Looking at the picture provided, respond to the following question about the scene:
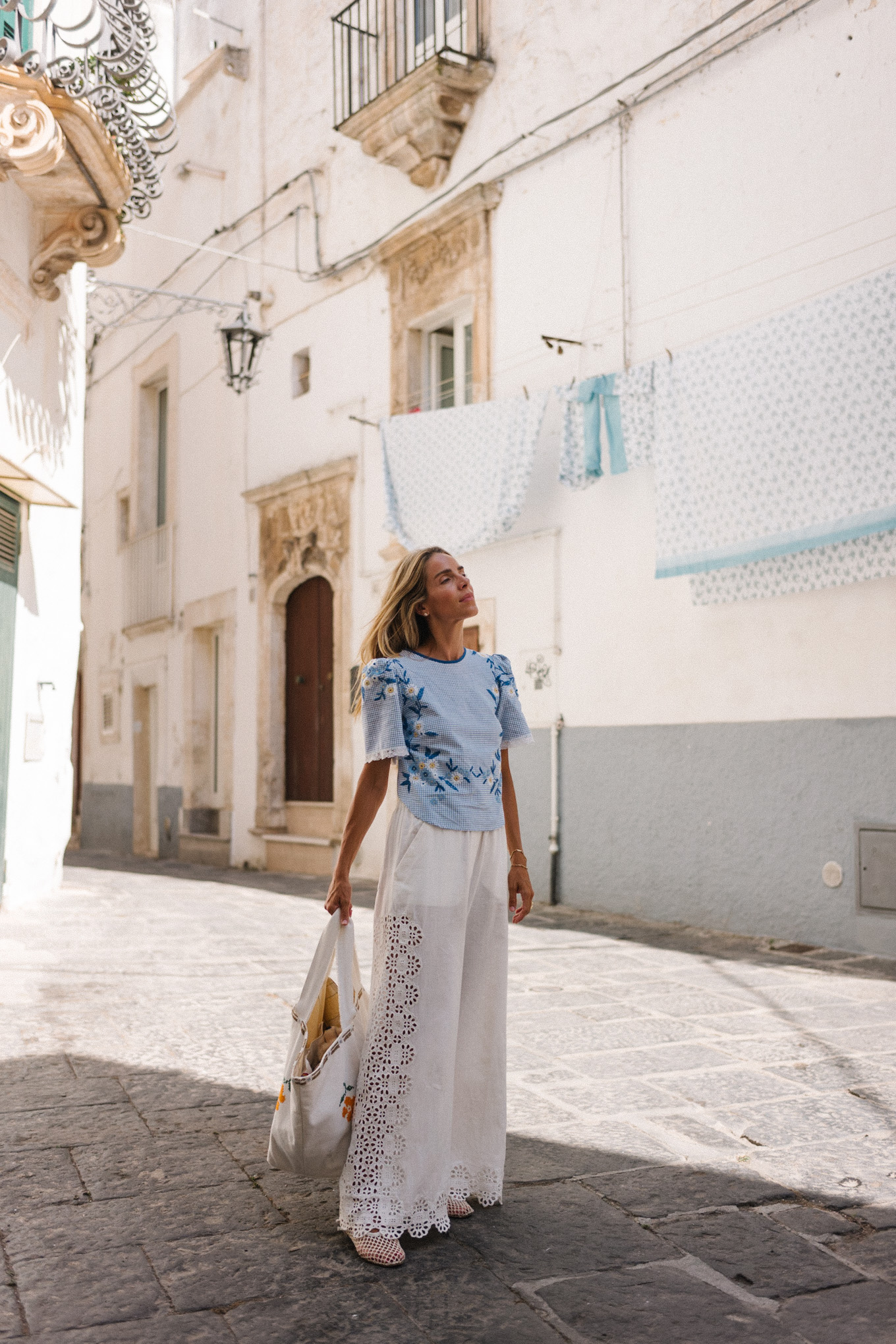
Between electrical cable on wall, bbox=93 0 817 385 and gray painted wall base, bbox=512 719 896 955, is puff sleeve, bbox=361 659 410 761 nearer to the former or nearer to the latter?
gray painted wall base, bbox=512 719 896 955

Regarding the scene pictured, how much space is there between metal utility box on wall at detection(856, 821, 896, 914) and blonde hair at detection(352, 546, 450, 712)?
4.70 metres

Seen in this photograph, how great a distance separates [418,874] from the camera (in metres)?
2.79

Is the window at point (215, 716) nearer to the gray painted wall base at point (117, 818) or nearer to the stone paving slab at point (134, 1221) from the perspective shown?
the gray painted wall base at point (117, 818)

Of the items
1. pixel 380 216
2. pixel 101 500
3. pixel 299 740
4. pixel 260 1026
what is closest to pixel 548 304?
pixel 380 216

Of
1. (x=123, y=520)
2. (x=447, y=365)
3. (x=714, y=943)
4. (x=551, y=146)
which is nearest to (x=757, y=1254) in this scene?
(x=714, y=943)

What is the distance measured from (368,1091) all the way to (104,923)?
18.9 feet

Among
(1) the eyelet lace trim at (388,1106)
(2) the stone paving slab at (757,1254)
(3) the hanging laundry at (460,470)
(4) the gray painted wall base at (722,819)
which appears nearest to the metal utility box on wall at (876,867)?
(4) the gray painted wall base at (722,819)

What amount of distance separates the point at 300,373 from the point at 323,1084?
37.4 feet

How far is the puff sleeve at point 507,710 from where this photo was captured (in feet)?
10.3

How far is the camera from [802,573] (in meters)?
7.27

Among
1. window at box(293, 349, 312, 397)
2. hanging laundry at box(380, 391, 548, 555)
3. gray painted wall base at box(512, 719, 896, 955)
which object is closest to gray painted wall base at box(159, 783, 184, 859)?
window at box(293, 349, 312, 397)

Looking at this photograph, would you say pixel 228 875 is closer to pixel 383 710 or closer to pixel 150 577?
pixel 150 577

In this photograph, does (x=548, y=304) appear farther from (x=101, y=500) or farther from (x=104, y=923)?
(x=101, y=500)

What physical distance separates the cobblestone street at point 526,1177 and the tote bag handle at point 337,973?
1.71ft
